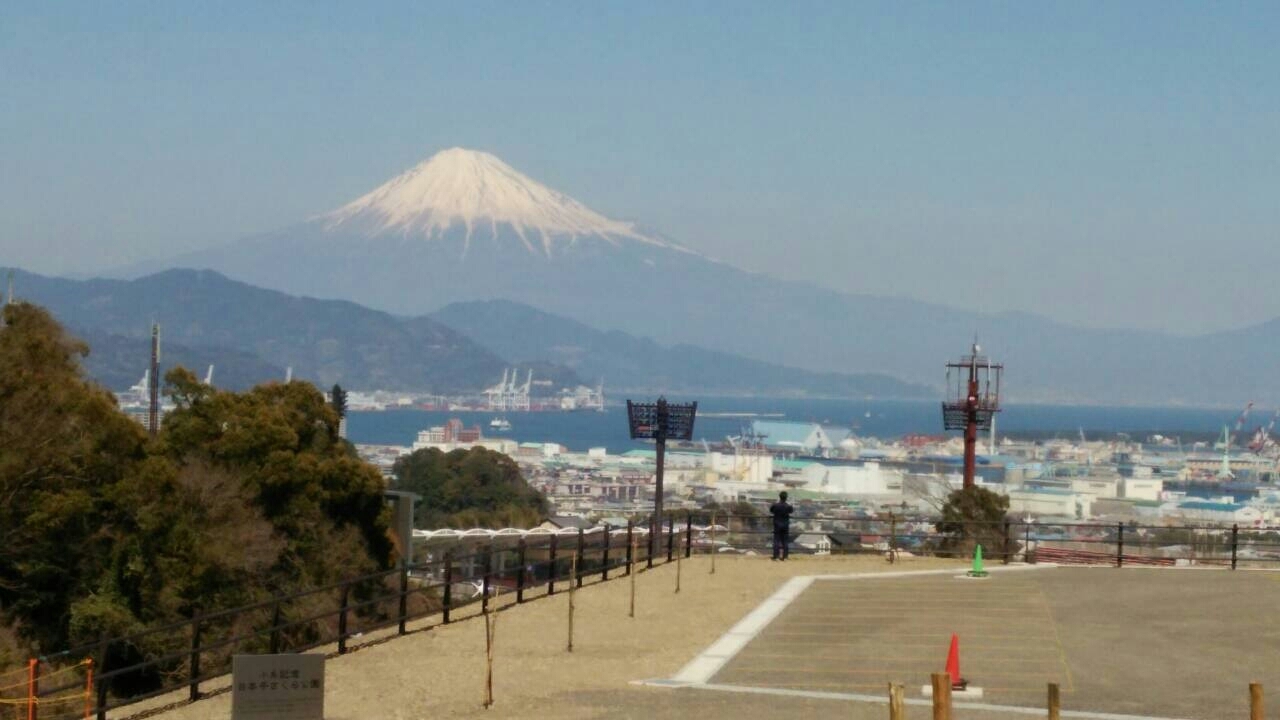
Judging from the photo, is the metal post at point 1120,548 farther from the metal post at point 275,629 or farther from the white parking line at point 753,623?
the metal post at point 275,629

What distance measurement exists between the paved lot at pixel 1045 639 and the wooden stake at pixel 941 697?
4.67 meters

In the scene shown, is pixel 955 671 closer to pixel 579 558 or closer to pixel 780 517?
pixel 579 558

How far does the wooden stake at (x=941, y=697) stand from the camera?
467 inches

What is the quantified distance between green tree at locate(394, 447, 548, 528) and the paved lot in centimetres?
4817

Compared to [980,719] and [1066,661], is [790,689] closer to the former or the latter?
[980,719]

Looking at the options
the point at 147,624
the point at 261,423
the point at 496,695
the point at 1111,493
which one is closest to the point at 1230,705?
the point at 496,695

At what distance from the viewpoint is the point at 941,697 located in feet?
38.9

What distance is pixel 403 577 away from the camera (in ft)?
69.0

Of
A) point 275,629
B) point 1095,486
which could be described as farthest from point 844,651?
point 1095,486

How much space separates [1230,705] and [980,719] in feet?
8.21

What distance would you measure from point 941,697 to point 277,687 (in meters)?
5.38

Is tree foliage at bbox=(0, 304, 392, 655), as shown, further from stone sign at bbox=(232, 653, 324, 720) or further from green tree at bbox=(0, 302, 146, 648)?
stone sign at bbox=(232, 653, 324, 720)

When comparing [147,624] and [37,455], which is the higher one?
[37,455]

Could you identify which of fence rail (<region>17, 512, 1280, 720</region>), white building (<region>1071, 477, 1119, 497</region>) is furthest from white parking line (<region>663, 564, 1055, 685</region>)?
white building (<region>1071, 477, 1119, 497</region>)
